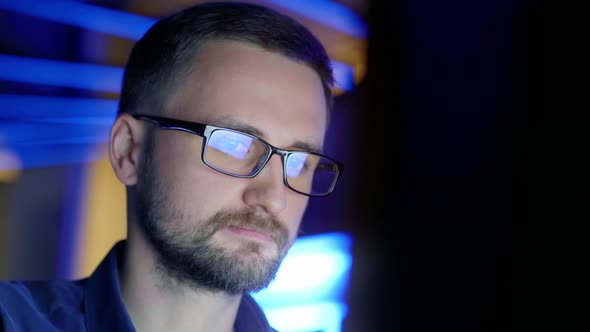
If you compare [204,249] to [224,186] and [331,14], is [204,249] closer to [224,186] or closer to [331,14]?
[224,186]

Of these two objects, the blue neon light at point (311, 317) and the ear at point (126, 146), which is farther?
the blue neon light at point (311, 317)

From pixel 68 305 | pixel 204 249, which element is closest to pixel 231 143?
pixel 204 249

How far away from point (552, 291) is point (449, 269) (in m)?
0.41

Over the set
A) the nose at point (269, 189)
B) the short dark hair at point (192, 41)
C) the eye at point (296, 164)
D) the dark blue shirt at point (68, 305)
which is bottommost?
the dark blue shirt at point (68, 305)

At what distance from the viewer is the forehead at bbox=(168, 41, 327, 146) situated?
4.21ft

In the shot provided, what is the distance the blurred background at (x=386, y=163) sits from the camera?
1.95 meters

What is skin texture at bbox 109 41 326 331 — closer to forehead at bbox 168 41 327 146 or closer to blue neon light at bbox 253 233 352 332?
forehead at bbox 168 41 327 146

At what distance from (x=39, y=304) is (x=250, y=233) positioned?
493 millimetres

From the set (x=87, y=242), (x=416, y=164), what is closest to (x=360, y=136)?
(x=416, y=164)

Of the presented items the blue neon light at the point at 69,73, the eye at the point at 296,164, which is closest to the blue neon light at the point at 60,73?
the blue neon light at the point at 69,73

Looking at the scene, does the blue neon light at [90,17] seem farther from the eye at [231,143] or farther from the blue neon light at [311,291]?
the eye at [231,143]

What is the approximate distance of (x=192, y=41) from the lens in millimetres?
1389

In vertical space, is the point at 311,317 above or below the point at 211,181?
below

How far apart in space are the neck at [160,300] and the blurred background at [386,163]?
113cm
